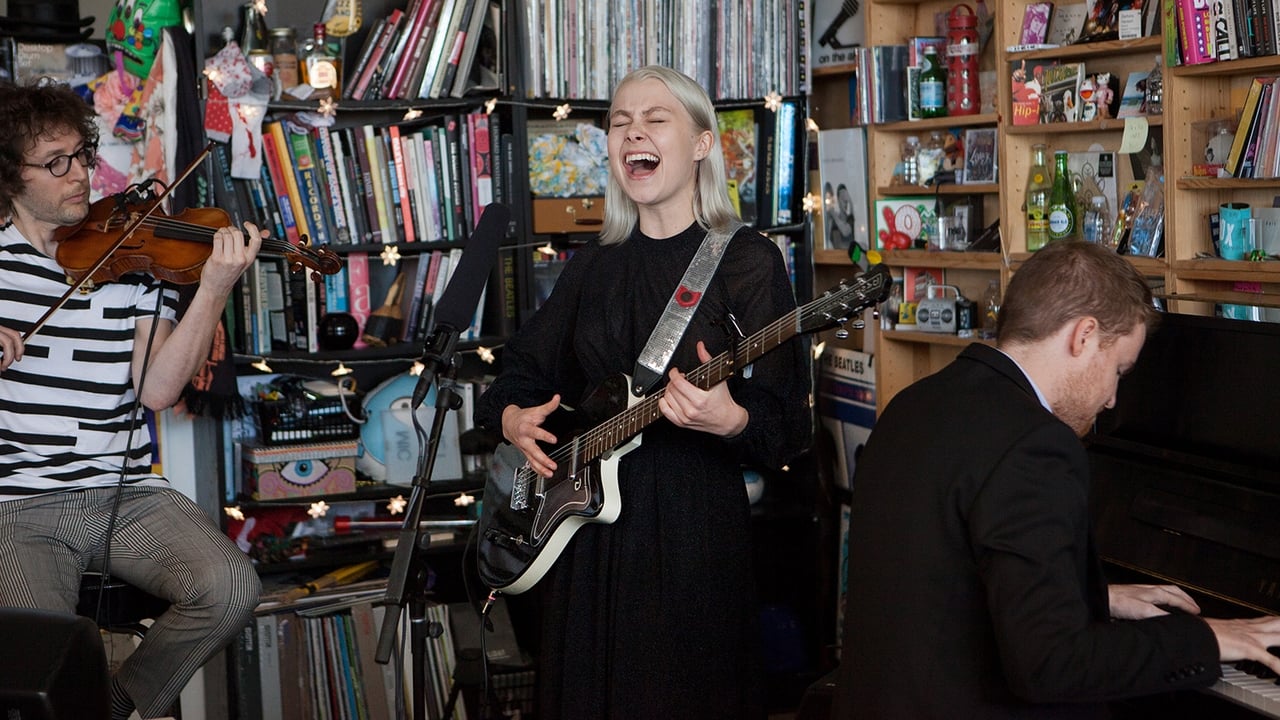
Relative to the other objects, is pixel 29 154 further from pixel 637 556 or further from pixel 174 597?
pixel 637 556

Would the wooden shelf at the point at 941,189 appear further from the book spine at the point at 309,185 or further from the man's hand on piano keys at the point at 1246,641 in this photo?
the man's hand on piano keys at the point at 1246,641

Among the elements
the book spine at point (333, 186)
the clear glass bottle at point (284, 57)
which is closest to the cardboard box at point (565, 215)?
the book spine at point (333, 186)

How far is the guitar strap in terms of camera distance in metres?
2.13

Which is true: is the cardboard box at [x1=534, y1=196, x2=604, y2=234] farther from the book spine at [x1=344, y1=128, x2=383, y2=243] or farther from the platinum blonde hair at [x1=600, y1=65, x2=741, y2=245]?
the platinum blonde hair at [x1=600, y1=65, x2=741, y2=245]

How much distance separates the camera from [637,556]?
215cm

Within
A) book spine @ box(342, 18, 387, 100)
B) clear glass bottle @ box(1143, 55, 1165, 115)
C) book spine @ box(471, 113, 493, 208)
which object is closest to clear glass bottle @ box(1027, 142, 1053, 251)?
clear glass bottle @ box(1143, 55, 1165, 115)

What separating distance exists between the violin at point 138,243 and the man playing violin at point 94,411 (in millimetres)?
41

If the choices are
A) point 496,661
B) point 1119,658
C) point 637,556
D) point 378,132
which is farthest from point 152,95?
point 1119,658

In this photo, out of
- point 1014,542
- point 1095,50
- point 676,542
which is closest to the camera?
point 1014,542

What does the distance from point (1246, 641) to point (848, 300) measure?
2.31 ft

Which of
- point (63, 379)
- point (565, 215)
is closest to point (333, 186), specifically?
point (565, 215)

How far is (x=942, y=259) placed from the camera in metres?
3.32

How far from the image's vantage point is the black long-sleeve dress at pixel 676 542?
2.11 m

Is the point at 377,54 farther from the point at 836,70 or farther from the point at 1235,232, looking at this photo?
the point at 1235,232
